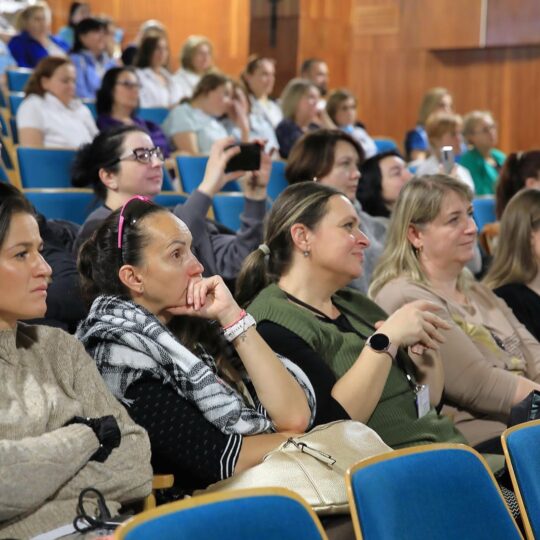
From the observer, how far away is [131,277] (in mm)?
2117

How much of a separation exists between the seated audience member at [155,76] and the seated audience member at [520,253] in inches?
157

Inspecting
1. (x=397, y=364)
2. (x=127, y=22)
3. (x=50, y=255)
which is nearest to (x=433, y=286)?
(x=397, y=364)

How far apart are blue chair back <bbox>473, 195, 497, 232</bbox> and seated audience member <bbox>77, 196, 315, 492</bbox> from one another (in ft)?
9.35

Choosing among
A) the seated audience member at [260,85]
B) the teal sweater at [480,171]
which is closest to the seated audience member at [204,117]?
the seated audience member at [260,85]

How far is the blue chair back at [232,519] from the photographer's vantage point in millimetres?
1282

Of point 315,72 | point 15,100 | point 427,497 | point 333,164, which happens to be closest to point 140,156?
point 333,164

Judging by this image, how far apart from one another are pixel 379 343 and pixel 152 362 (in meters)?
0.59

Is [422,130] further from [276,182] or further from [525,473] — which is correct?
[525,473]

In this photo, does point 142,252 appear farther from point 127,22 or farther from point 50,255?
point 127,22

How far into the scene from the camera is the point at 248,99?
21.3 ft

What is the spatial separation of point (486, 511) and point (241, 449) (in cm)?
57

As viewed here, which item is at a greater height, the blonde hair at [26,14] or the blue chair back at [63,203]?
the blonde hair at [26,14]

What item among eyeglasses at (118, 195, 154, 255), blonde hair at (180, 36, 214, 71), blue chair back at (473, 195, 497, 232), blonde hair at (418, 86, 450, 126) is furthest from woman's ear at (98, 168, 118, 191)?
blonde hair at (418, 86, 450, 126)

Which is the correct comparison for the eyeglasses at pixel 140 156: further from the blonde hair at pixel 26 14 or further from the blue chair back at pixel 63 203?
the blonde hair at pixel 26 14
